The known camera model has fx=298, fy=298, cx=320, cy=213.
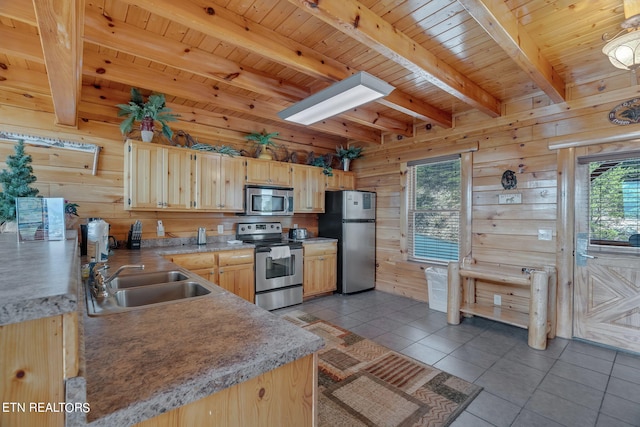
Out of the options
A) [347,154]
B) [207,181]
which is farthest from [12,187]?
[347,154]

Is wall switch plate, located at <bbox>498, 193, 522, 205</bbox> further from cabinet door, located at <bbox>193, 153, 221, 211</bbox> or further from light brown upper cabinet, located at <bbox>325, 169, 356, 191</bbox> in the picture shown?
cabinet door, located at <bbox>193, 153, 221, 211</bbox>

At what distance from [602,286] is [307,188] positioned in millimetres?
3686

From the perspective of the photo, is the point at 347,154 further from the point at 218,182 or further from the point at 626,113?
the point at 626,113

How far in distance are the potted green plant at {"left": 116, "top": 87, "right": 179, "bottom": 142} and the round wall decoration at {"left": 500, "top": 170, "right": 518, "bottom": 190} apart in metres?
3.97

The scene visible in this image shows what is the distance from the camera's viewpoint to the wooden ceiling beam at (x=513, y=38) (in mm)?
1745

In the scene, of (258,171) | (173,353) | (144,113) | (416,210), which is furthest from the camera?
(416,210)

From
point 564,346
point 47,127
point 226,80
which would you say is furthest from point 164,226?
point 564,346

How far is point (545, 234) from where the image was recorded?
3.33 meters

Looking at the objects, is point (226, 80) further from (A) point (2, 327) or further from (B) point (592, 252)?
(B) point (592, 252)

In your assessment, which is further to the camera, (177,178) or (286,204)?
(286,204)

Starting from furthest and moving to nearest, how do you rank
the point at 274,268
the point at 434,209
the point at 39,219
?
the point at 434,209, the point at 274,268, the point at 39,219

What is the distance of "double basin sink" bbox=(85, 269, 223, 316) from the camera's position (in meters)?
1.57

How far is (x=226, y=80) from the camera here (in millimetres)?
2750

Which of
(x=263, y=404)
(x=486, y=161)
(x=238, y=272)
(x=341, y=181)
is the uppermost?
(x=486, y=161)
